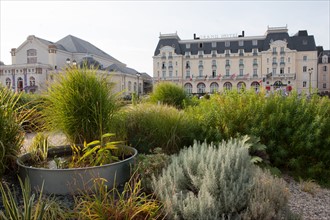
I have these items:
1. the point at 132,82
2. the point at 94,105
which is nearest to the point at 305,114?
the point at 94,105

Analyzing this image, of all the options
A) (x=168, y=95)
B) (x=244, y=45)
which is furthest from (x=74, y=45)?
(x=168, y=95)

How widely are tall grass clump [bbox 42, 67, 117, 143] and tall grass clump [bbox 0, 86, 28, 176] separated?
50cm

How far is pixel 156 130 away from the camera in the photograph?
4.71 m

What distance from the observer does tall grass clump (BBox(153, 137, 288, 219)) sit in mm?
2354

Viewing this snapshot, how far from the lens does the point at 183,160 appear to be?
3.00m

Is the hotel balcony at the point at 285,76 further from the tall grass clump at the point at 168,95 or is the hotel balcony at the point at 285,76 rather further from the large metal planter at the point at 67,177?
the large metal planter at the point at 67,177

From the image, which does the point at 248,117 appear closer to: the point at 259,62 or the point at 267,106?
the point at 267,106

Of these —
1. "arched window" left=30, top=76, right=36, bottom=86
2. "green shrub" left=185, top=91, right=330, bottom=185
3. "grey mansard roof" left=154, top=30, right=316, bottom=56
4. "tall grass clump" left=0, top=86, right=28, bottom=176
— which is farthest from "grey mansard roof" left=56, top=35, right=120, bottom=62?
"tall grass clump" left=0, top=86, right=28, bottom=176

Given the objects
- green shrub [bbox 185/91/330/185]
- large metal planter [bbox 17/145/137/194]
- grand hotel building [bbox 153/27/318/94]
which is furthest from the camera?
grand hotel building [bbox 153/27/318/94]

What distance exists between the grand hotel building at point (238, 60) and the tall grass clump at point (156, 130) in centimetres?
5005

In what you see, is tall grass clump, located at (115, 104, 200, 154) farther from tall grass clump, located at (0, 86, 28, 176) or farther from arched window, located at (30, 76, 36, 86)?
arched window, located at (30, 76, 36, 86)

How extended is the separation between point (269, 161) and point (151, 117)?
6.63 feet

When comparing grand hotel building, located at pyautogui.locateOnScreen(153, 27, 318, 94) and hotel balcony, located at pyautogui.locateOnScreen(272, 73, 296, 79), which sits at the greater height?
grand hotel building, located at pyautogui.locateOnScreen(153, 27, 318, 94)

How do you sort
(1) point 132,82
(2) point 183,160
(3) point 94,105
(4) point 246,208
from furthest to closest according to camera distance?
(1) point 132,82
(3) point 94,105
(2) point 183,160
(4) point 246,208
